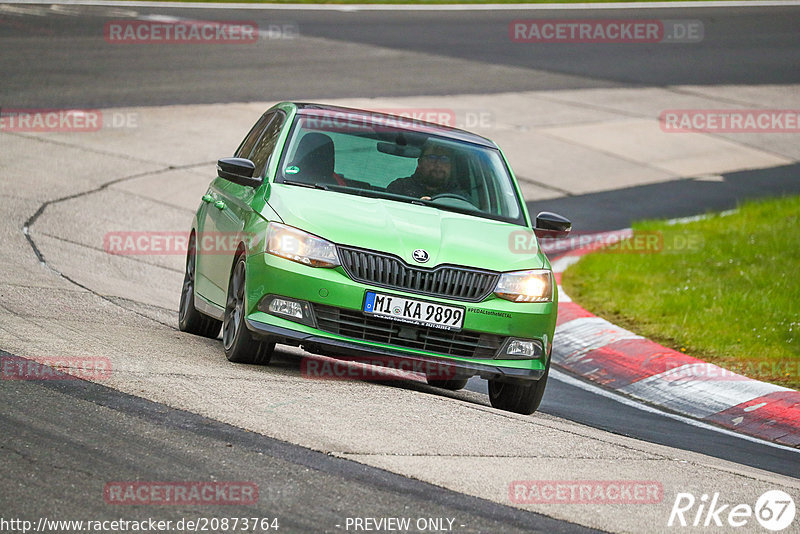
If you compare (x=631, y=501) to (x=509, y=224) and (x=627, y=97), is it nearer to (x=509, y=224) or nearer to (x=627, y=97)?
(x=509, y=224)

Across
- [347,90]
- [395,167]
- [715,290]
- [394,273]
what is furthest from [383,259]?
[347,90]

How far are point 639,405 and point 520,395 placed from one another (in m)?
1.64

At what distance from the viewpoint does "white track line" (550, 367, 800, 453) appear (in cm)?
827

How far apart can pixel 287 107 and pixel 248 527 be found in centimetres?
462

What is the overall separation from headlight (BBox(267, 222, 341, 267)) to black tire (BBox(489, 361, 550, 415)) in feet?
4.73

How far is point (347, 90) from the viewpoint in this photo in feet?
73.5

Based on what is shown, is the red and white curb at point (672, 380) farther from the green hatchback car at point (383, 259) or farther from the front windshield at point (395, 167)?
the front windshield at point (395, 167)

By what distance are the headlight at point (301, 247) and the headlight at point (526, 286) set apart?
1.01 m

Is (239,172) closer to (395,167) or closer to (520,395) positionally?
→ (395,167)

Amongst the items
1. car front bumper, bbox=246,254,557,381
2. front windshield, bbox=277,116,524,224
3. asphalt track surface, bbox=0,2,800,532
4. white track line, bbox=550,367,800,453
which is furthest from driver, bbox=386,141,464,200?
white track line, bbox=550,367,800,453

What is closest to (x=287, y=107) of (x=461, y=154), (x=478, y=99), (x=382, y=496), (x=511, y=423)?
(x=461, y=154)

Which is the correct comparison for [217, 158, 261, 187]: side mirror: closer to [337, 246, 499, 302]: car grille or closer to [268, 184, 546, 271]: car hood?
[268, 184, 546, 271]: car hood

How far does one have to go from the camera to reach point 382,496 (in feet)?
17.3

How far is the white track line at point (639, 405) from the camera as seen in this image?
827 cm
